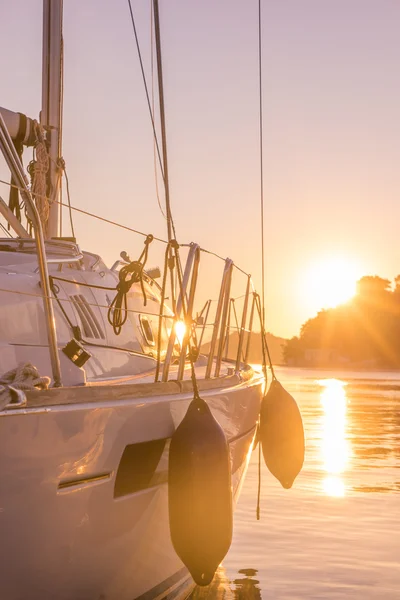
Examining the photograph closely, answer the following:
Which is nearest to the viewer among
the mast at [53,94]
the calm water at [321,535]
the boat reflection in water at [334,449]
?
the calm water at [321,535]

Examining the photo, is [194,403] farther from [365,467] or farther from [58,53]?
[365,467]

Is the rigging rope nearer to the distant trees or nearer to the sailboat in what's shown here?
the sailboat

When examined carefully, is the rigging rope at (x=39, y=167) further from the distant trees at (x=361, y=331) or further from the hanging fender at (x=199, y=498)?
the distant trees at (x=361, y=331)

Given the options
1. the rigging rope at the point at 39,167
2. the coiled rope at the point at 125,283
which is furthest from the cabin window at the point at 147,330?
the coiled rope at the point at 125,283

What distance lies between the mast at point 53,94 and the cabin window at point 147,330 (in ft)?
4.50

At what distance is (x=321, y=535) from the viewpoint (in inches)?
311

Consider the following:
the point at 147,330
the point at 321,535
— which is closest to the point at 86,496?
the point at 147,330

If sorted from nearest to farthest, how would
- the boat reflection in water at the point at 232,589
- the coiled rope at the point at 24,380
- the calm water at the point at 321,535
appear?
the coiled rope at the point at 24,380, the boat reflection in water at the point at 232,589, the calm water at the point at 321,535

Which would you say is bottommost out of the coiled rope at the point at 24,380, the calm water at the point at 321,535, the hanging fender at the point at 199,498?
the calm water at the point at 321,535

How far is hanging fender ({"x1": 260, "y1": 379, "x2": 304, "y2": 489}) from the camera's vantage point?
7434 mm

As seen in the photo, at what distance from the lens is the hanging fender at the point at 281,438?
24.4ft

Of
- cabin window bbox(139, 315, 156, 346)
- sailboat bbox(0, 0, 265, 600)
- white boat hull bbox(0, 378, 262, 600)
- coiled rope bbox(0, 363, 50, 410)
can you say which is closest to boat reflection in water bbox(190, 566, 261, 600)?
sailboat bbox(0, 0, 265, 600)

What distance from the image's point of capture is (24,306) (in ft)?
19.2

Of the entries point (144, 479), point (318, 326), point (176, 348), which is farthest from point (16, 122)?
point (318, 326)
